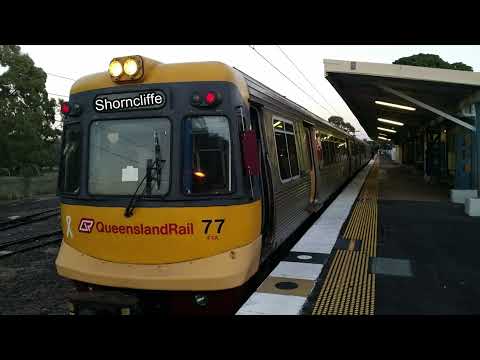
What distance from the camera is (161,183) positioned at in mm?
3924

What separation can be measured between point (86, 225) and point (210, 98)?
1.95 metres

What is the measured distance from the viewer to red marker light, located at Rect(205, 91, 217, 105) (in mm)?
3915

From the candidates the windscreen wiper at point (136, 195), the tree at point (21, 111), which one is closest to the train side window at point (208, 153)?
the windscreen wiper at point (136, 195)

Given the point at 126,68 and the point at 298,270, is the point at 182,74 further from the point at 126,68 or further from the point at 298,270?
the point at 298,270

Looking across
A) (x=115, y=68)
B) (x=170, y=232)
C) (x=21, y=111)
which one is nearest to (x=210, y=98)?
(x=115, y=68)

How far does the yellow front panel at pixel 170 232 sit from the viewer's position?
382cm

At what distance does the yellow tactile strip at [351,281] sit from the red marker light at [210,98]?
247 centimetres

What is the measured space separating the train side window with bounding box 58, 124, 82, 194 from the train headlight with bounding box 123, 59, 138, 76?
87cm

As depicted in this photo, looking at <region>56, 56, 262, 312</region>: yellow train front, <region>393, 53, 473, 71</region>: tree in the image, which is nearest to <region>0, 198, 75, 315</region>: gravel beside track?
<region>56, 56, 262, 312</region>: yellow train front

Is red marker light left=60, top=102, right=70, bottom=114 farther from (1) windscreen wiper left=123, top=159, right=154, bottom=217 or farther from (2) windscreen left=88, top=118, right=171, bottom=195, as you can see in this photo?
(1) windscreen wiper left=123, top=159, right=154, bottom=217

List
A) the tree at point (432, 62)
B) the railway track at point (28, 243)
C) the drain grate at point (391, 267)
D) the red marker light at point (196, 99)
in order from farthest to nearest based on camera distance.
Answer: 1. the tree at point (432, 62)
2. the railway track at point (28, 243)
3. the drain grate at point (391, 267)
4. the red marker light at point (196, 99)

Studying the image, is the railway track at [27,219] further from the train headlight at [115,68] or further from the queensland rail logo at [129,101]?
the train headlight at [115,68]

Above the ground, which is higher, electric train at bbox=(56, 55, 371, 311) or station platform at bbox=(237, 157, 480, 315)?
electric train at bbox=(56, 55, 371, 311)

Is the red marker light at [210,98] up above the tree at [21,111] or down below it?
below
